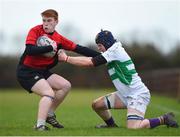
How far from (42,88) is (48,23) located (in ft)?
3.85

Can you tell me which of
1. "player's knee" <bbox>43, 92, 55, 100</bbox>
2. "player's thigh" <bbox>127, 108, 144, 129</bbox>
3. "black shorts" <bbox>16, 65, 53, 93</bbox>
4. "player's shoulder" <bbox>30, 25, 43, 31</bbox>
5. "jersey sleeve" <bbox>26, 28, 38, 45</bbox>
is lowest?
"player's thigh" <bbox>127, 108, 144, 129</bbox>

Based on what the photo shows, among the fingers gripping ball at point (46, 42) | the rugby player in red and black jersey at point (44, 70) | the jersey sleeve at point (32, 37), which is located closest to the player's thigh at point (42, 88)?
the rugby player in red and black jersey at point (44, 70)

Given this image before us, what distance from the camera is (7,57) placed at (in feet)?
192

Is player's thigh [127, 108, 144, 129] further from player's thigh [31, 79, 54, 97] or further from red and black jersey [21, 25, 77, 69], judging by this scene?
red and black jersey [21, 25, 77, 69]

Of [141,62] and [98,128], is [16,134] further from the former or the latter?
[141,62]

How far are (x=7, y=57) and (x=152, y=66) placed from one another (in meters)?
14.0

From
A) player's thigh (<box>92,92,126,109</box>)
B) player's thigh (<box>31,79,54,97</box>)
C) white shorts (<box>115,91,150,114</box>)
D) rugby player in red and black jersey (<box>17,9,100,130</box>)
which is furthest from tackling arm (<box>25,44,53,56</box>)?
white shorts (<box>115,91,150,114</box>)

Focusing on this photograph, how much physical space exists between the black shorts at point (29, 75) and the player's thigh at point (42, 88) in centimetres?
7

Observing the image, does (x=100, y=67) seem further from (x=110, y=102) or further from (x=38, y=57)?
(x=38, y=57)

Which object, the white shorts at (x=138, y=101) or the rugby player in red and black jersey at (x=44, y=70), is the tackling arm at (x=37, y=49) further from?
the white shorts at (x=138, y=101)

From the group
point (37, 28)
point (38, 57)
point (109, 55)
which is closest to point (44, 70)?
point (38, 57)

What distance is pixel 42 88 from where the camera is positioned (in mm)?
11188

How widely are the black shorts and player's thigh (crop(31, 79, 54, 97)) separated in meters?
0.07

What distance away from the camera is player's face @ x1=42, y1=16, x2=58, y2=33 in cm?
1129
